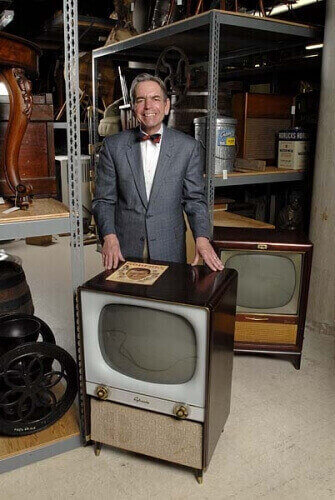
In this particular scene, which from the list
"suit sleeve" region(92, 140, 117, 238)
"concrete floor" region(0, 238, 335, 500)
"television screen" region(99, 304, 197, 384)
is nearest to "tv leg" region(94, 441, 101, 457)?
"concrete floor" region(0, 238, 335, 500)

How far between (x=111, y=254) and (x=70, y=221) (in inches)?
10.3

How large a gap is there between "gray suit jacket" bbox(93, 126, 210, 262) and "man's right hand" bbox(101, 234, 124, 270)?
147 millimetres

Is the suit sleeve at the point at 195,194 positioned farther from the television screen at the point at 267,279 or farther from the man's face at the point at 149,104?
the television screen at the point at 267,279

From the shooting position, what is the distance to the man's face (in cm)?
222

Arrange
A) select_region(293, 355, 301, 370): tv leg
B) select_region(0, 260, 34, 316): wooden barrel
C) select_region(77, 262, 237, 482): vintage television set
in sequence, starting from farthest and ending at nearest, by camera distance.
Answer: select_region(293, 355, 301, 370): tv leg, select_region(0, 260, 34, 316): wooden barrel, select_region(77, 262, 237, 482): vintage television set

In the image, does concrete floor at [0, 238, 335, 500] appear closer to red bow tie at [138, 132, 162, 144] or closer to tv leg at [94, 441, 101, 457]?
tv leg at [94, 441, 101, 457]

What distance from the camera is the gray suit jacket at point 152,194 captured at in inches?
91.3

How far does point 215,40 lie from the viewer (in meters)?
2.53

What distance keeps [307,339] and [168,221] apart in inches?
53.1

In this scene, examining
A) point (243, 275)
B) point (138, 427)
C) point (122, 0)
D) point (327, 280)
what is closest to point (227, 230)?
point (243, 275)

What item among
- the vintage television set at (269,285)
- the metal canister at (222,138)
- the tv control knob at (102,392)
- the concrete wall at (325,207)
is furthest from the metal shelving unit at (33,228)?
the concrete wall at (325,207)

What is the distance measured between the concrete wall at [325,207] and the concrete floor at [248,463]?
1.85 feet

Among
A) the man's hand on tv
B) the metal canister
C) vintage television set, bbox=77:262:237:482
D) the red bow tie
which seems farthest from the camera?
the metal canister

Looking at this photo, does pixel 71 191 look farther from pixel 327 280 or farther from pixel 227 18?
pixel 327 280
